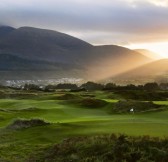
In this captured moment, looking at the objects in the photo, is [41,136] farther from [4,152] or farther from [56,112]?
[56,112]

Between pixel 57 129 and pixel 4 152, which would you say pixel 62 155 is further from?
pixel 57 129

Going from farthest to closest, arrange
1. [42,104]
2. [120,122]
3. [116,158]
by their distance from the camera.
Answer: [42,104] → [120,122] → [116,158]

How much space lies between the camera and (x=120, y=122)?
32625 millimetres

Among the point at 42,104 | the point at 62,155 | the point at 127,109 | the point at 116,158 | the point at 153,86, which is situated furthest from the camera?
the point at 153,86

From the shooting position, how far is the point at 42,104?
62.6m

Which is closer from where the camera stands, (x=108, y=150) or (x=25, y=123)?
(x=108, y=150)

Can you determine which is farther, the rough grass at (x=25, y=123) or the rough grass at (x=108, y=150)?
the rough grass at (x=25, y=123)

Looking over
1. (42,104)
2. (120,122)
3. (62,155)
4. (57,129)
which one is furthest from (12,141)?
(42,104)

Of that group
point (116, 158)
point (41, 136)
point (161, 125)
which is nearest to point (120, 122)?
point (161, 125)

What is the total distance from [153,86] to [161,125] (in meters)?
115

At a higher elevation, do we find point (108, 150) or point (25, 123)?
point (25, 123)

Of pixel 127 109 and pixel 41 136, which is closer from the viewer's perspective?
pixel 41 136

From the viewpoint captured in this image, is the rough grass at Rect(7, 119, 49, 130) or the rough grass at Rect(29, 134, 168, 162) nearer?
the rough grass at Rect(29, 134, 168, 162)

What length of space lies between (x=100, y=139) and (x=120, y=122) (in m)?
8.97
